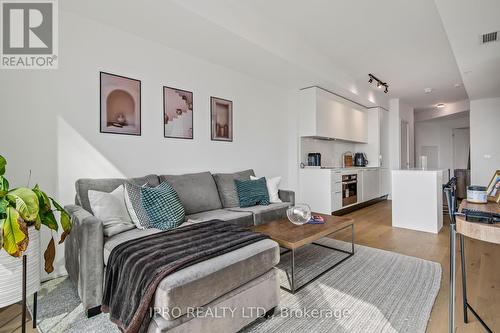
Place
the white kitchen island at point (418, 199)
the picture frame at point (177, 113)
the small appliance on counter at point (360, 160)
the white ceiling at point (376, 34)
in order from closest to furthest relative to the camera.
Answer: the white ceiling at point (376, 34) → the picture frame at point (177, 113) → the white kitchen island at point (418, 199) → the small appliance on counter at point (360, 160)

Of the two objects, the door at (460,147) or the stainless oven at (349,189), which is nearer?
the stainless oven at (349,189)

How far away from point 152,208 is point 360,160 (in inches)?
215

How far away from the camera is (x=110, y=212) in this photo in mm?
2078

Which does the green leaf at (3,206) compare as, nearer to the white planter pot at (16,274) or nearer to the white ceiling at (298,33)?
the white planter pot at (16,274)

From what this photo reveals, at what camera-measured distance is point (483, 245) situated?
312 centimetres

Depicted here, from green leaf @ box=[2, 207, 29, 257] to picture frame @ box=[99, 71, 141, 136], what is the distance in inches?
57.6

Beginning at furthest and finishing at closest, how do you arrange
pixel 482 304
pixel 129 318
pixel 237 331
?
1. pixel 482 304
2. pixel 237 331
3. pixel 129 318

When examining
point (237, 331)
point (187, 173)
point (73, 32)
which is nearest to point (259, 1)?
point (73, 32)

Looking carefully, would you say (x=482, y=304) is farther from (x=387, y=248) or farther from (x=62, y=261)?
(x=62, y=261)

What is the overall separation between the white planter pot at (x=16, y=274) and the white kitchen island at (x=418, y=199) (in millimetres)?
4453

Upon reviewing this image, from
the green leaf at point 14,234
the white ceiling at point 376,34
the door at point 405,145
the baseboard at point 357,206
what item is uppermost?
the white ceiling at point 376,34

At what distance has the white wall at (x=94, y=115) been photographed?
86.2 inches

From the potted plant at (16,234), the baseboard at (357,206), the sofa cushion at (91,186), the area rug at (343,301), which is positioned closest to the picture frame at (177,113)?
the sofa cushion at (91,186)

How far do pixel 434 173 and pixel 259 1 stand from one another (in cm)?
335
